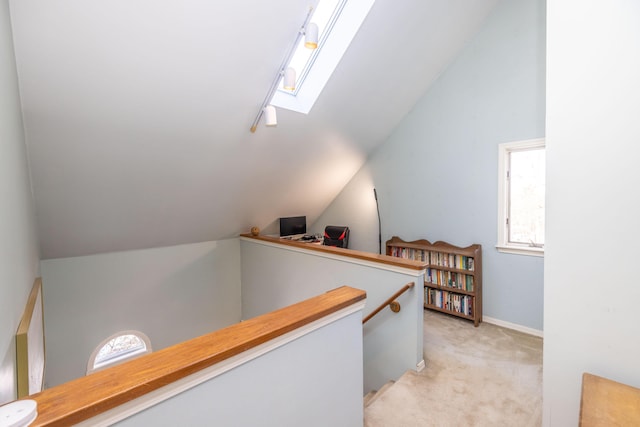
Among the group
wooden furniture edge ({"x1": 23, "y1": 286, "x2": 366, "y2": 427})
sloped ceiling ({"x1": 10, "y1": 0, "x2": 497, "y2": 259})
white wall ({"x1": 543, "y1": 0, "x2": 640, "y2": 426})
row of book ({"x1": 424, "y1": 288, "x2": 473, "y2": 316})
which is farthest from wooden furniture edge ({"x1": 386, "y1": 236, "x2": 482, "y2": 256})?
→ wooden furniture edge ({"x1": 23, "y1": 286, "x2": 366, "y2": 427})

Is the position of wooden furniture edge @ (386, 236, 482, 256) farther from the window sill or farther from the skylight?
the skylight

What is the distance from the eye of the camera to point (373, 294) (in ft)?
8.74

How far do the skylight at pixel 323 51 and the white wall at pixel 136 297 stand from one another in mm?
2512

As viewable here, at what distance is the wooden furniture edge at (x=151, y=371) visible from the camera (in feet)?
2.39

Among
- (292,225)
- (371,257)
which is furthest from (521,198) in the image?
(292,225)

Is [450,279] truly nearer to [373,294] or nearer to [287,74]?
[373,294]

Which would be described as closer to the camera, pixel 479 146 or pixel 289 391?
pixel 289 391

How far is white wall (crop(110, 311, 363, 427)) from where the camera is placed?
954 millimetres

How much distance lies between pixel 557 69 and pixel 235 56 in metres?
2.07

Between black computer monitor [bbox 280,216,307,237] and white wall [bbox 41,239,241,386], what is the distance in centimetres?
81

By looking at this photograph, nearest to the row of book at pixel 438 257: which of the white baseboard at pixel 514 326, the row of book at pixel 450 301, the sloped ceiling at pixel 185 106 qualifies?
the row of book at pixel 450 301

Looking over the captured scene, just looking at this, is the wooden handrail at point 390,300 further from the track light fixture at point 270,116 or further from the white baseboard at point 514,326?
the track light fixture at point 270,116

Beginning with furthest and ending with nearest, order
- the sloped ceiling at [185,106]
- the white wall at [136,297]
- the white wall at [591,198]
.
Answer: the white wall at [136,297] < the sloped ceiling at [185,106] < the white wall at [591,198]

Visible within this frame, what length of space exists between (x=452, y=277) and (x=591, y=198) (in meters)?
2.45
